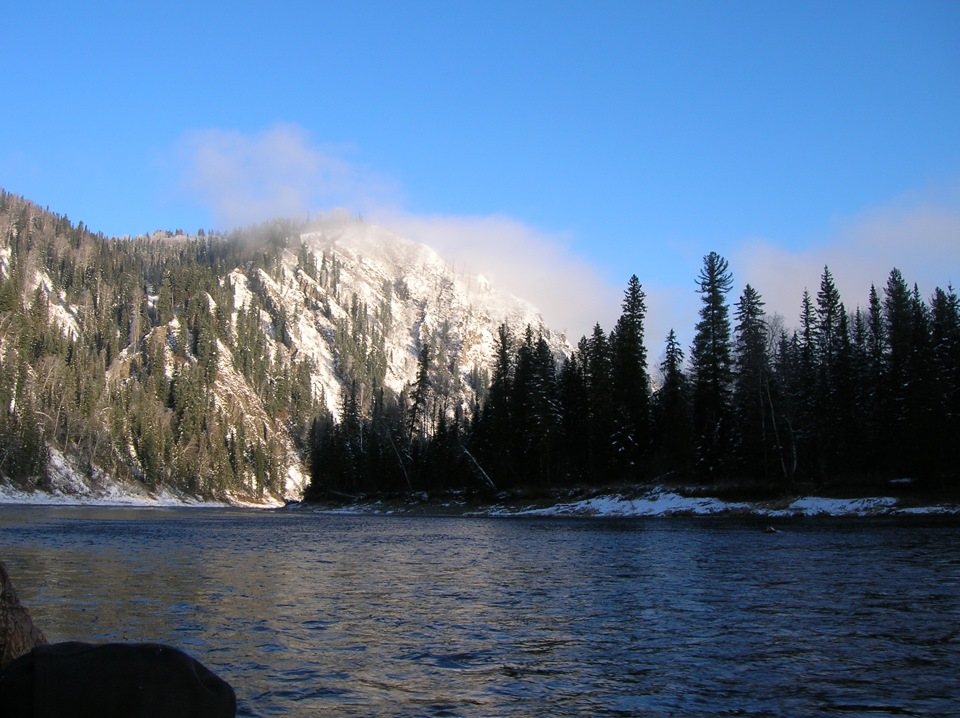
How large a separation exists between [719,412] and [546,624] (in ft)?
196

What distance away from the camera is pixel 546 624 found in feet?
54.2

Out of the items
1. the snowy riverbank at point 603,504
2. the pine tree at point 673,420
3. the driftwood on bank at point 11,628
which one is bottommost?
the snowy riverbank at point 603,504

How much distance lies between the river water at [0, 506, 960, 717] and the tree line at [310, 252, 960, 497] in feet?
98.7

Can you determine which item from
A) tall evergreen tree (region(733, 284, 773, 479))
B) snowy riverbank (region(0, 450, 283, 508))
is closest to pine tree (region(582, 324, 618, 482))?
tall evergreen tree (region(733, 284, 773, 479))

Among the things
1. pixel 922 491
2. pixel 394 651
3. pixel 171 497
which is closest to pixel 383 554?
pixel 394 651

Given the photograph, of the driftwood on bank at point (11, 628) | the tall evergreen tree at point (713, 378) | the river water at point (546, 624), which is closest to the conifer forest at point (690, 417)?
the tall evergreen tree at point (713, 378)

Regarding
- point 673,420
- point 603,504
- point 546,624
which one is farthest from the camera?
point 673,420

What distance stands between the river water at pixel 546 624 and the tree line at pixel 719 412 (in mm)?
30084

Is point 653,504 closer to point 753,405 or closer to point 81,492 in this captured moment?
point 753,405

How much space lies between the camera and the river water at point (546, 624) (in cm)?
1082

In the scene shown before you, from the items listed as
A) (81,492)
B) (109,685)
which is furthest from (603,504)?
(81,492)

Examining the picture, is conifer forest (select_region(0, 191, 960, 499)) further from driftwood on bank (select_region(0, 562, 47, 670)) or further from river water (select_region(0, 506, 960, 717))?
driftwood on bank (select_region(0, 562, 47, 670))

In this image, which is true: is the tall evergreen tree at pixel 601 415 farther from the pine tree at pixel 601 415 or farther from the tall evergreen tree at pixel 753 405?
the tall evergreen tree at pixel 753 405

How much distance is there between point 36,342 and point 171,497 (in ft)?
168
